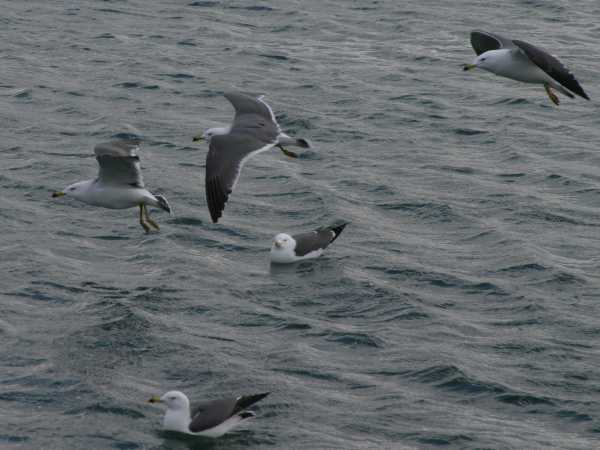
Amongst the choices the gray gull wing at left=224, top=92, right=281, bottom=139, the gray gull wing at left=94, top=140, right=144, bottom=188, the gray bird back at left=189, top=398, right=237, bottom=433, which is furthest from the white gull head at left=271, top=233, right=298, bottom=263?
the gray bird back at left=189, top=398, right=237, bottom=433

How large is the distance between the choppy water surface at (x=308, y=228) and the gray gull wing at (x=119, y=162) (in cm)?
150

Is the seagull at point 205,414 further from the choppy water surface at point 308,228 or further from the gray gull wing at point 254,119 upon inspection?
the gray gull wing at point 254,119

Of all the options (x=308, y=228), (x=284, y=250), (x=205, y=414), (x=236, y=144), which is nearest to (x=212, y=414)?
(x=205, y=414)

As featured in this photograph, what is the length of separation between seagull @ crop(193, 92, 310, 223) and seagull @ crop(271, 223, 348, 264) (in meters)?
1.64

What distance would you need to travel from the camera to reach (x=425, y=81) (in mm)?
30641

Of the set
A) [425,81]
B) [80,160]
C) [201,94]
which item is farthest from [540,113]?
[80,160]

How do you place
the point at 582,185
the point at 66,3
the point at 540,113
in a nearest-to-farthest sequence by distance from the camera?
1. the point at 582,185
2. the point at 540,113
3. the point at 66,3

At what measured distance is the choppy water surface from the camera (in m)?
15.8

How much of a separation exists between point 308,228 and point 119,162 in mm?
4484

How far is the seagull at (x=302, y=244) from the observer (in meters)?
20.3

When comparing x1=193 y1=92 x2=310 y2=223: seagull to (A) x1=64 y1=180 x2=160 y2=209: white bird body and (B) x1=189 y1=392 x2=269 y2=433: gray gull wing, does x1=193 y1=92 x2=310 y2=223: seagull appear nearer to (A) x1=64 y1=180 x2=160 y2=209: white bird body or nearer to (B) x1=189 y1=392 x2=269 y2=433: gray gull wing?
(A) x1=64 y1=180 x2=160 y2=209: white bird body

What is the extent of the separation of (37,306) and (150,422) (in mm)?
3812

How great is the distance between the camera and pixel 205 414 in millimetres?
14719

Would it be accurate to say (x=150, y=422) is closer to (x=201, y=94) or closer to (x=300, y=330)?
(x=300, y=330)
